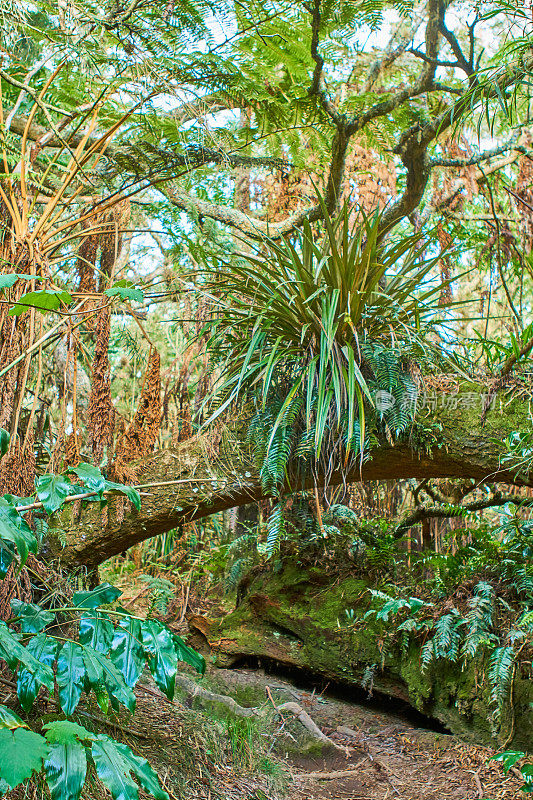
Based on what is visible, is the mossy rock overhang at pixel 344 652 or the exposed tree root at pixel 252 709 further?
the exposed tree root at pixel 252 709

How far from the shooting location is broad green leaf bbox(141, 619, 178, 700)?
1.57 m

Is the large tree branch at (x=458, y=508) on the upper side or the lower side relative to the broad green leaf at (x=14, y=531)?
lower

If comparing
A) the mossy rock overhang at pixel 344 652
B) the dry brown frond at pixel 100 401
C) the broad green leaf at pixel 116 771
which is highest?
the dry brown frond at pixel 100 401

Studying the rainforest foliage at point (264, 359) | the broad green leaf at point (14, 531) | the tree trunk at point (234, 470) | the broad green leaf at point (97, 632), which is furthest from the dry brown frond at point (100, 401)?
the broad green leaf at point (14, 531)

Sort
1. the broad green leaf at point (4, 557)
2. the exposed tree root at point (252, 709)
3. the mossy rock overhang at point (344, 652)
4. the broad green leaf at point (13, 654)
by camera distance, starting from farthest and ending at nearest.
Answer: the exposed tree root at point (252, 709)
the mossy rock overhang at point (344, 652)
the broad green leaf at point (4, 557)
the broad green leaf at point (13, 654)

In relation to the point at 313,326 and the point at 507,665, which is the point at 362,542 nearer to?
the point at 507,665

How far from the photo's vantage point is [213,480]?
289 centimetres

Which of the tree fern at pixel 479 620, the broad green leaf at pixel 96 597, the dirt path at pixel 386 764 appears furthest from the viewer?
the tree fern at pixel 479 620

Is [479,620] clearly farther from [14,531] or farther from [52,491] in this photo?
[14,531]

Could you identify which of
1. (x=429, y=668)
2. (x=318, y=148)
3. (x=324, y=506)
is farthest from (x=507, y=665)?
(x=318, y=148)

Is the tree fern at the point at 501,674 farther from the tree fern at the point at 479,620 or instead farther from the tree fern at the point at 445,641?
the tree fern at the point at 445,641

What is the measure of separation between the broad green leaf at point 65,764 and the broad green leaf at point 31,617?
0.70 metres

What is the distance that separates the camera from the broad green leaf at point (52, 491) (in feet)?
5.27

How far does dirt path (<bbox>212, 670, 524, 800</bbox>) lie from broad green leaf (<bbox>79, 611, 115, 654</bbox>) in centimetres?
156
